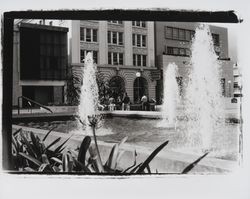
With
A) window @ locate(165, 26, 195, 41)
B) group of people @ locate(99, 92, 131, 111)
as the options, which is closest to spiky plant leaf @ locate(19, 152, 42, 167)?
group of people @ locate(99, 92, 131, 111)

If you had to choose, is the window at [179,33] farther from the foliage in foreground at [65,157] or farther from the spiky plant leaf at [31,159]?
the spiky plant leaf at [31,159]

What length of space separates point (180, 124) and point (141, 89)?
606mm

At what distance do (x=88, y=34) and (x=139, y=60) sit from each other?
0.61m

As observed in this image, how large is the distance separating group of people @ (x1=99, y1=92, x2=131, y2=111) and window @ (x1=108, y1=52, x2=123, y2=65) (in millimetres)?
349

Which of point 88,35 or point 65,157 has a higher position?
point 88,35

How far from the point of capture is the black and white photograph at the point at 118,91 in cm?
313

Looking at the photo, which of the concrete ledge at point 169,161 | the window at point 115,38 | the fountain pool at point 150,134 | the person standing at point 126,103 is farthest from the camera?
the person standing at point 126,103

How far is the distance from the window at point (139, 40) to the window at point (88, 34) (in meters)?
0.41

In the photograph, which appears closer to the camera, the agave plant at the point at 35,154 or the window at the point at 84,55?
the agave plant at the point at 35,154

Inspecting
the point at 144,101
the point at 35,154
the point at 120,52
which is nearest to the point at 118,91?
the point at 144,101

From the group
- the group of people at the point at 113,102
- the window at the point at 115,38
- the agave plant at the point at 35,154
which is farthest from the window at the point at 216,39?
the agave plant at the point at 35,154

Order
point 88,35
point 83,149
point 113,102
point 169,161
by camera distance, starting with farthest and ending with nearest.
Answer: point 113,102
point 88,35
point 83,149
point 169,161

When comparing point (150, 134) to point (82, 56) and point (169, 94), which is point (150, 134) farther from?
point (82, 56)

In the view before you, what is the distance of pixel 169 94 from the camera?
341 centimetres
